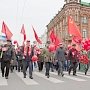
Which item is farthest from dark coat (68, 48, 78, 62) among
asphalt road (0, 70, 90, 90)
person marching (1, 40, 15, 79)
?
person marching (1, 40, 15, 79)

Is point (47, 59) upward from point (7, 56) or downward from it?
downward

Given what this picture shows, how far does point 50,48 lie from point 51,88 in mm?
5726

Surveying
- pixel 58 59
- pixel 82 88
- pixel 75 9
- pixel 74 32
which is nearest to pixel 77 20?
pixel 75 9

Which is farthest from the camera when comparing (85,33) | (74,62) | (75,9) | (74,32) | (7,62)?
(85,33)

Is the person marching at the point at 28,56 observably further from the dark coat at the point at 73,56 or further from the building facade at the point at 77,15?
the building facade at the point at 77,15

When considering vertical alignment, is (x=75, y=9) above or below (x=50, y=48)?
above

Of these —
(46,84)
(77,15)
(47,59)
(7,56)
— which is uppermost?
(77,15)

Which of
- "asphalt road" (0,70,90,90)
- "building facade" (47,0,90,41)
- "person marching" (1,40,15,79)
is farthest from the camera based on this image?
"building facade" (47,0,90,41)

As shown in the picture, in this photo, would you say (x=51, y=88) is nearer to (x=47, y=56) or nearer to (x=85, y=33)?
(x=47, y=56)

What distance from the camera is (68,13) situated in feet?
263

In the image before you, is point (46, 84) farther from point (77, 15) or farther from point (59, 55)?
point (77, 15)

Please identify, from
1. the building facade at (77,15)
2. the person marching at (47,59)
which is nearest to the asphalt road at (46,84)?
the person marching at (47,59)

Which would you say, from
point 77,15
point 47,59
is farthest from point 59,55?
point 77,15

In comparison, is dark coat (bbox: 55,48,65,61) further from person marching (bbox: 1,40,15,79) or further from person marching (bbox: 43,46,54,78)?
person marching (bbox: 1,40,15,79)
